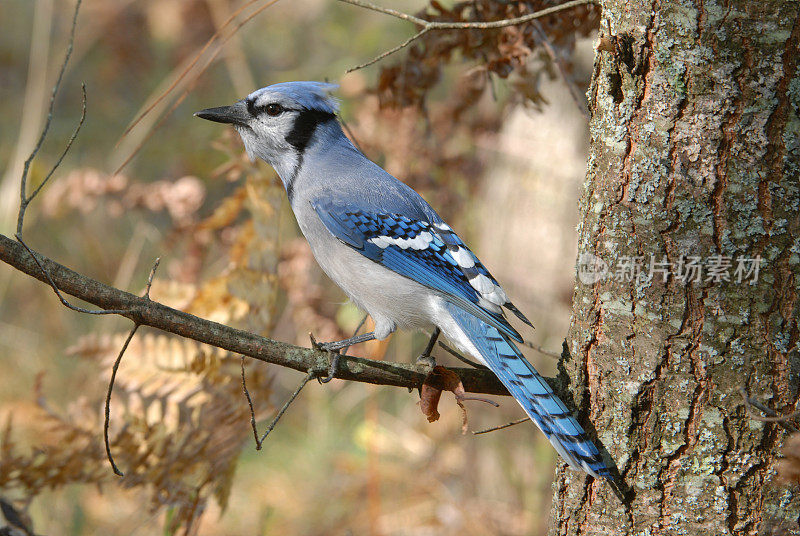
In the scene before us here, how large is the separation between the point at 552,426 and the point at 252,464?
10.8 feet

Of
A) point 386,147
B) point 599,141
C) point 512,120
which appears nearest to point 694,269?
point 599,141

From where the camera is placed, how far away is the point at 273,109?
106 inches

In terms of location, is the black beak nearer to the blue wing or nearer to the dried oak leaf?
the blue wing

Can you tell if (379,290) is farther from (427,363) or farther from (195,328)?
(195,328)

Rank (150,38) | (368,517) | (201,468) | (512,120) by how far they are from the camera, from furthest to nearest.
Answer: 1. (150,38)
2. (512,120)
3. (368,517)
4. (201,468)

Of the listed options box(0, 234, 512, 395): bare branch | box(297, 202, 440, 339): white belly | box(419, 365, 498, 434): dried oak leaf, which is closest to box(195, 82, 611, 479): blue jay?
box(297, 202, 440, 339): white belly

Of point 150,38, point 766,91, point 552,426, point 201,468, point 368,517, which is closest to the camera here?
point 766,91

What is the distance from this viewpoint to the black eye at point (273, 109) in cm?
267

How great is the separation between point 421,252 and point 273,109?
80 cm

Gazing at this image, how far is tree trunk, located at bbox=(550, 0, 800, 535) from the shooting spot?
60.6 inches

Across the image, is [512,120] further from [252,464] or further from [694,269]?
[694,269]

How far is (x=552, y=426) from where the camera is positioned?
1.68 metres

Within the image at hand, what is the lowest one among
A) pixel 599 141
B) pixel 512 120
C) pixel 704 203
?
pixel 704 203

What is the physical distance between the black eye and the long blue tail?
1.23 meters
